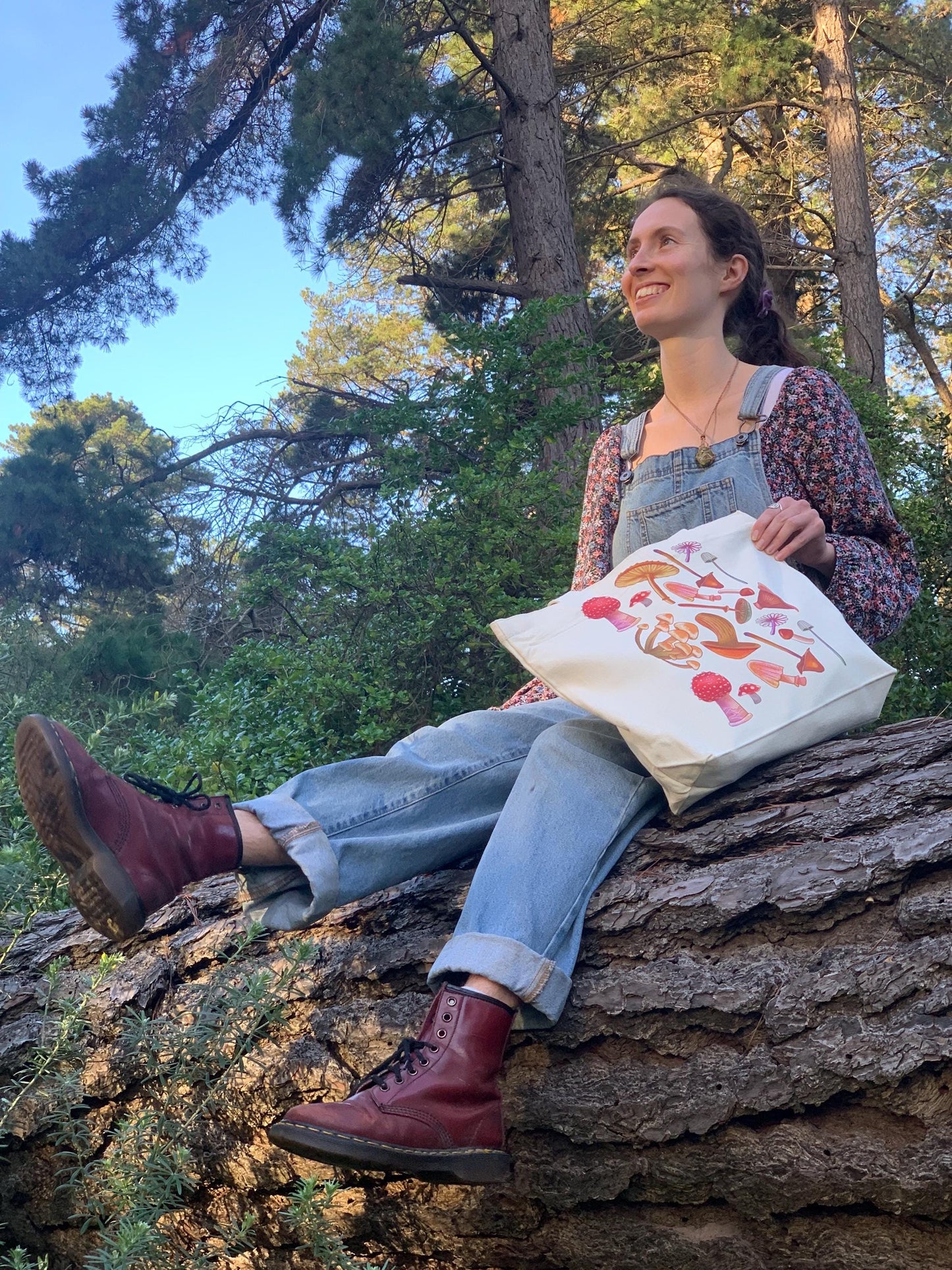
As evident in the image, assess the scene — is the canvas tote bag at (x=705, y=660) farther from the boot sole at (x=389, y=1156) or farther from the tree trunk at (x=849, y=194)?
the tree trunk at (x=849, y=194)

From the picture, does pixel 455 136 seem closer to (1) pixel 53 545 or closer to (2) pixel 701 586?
(1) pixel 53 545

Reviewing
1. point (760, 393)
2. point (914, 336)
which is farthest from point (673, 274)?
point (914, 336)

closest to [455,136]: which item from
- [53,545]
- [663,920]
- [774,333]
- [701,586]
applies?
[53,545]

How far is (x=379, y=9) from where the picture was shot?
7.44m

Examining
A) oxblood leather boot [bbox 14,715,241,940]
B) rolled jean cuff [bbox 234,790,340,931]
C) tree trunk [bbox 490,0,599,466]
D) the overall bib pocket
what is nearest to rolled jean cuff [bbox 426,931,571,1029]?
rolled jean cuff [bbox 234,790,340,931]

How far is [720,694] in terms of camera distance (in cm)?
182

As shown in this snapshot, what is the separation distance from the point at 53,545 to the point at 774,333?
7448 millimetres

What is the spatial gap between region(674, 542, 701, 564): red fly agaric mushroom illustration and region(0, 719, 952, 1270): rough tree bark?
1.38 ft

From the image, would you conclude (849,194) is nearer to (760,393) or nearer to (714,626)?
(760,393)

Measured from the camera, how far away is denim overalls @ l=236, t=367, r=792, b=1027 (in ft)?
5.70

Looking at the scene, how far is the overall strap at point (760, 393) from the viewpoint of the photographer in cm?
242

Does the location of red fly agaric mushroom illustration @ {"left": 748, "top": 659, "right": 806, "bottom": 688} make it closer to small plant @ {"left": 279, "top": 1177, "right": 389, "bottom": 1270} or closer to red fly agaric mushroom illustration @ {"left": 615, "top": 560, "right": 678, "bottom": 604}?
red fly agaric mushroom illustration @ {"left": 615, "top": 560, "right": 678, "bottom": 604}

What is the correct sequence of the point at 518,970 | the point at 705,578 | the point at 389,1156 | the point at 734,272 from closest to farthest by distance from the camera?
1. the point at 389,1156
2. the point at 518,970
3. the point at 705,578
4. the point at 734,272

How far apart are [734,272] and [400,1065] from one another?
1.94 meters
